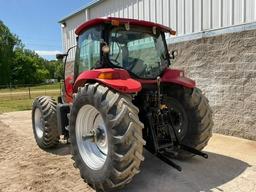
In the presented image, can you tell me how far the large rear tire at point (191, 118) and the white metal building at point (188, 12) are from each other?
248 centimetres

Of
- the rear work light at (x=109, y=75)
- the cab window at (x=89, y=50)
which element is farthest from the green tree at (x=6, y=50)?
the rear work light at (x=109, y=75)

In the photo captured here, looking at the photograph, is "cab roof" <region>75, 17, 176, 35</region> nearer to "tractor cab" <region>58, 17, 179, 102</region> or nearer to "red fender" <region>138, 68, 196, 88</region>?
"tractor cab" <region>58, 17, 179, 102</region>

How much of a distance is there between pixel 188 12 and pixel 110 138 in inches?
204

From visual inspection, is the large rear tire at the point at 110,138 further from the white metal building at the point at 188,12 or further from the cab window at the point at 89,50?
the white metal building at the point at 188,12

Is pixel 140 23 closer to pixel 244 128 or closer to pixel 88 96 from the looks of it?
pixel 88 96

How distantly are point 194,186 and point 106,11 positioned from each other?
844cm

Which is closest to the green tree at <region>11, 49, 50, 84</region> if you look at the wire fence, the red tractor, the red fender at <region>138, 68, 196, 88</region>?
the wire fence

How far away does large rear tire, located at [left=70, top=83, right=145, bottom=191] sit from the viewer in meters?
3.65

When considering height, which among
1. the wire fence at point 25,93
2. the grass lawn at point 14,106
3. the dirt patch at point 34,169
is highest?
the dirt patch at point 34,169

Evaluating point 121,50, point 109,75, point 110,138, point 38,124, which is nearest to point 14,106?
point 38,124

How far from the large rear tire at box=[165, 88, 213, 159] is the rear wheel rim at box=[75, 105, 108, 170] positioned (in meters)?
1.31

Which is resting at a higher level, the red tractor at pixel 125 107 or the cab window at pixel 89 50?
the cab window at pixel 89 50

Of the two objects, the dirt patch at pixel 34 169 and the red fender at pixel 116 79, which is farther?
the dirt patch at pixel 34 169

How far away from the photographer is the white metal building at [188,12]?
661cm
